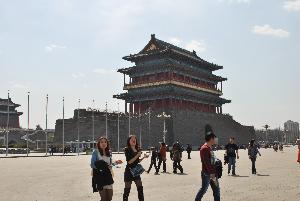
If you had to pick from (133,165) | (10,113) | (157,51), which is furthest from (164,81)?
(133,165)

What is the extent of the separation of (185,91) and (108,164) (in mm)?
63079

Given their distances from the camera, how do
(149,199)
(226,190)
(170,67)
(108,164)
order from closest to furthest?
(108,164) < (149,199) < (226,190) < (170,67)

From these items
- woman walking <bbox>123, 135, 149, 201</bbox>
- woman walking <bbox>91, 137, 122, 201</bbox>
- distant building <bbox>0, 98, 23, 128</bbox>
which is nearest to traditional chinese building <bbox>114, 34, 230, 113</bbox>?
distant building <bbox>0, 98, 23, 128</bbox>

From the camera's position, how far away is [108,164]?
25.7ft

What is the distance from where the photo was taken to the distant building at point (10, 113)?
91750 mm

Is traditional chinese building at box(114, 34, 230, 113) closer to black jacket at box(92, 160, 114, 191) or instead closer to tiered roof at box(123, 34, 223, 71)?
tiered roof at box(123, 34, 223, 71)

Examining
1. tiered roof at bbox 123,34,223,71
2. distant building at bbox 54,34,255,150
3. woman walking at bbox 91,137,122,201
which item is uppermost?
tiered roof at bbox 123,34,223,71

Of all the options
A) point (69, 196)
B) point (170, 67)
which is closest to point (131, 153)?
point (69, 196)

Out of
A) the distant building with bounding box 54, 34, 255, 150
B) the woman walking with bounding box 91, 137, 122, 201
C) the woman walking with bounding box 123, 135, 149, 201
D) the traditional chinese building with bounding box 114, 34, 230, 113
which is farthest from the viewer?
the traditional chinese building with bounding box 114, 34, 230, 113

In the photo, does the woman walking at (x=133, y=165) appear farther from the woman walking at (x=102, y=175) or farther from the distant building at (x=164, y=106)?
the distant building at (x=164, y=106)

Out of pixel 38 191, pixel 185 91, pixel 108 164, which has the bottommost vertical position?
pixel 38 191

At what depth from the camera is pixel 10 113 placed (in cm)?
9344

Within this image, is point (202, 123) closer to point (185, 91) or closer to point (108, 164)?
point (185, 91)

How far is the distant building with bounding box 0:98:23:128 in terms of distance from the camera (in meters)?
91.8
